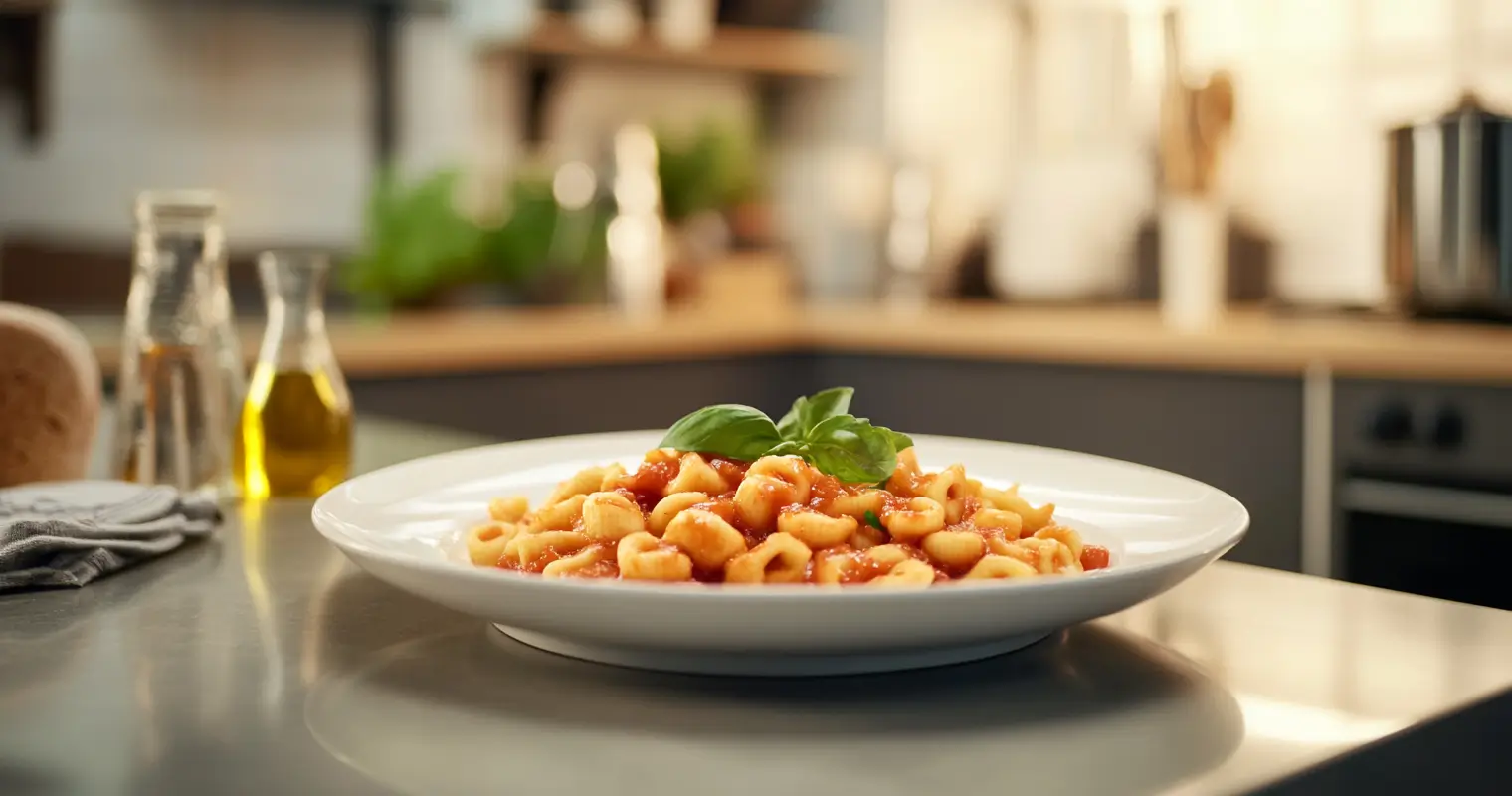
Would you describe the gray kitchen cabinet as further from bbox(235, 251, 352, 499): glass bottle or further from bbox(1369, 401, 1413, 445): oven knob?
bbox(235, 251, 352, 499): glass bottle

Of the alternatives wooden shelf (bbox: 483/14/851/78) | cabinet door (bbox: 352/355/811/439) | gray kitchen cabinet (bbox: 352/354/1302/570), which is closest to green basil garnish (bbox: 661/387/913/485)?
gray kitchen cabinet (bbox: 352/354/1302/570)

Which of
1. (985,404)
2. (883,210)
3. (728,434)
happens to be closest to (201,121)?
(883,210)

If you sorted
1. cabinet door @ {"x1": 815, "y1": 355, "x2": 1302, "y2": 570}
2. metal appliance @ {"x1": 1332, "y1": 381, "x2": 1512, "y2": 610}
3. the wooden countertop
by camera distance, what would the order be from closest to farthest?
metal appliance @ {"x1": 1332, "y1": 381, "x2": 1512, "y2": 610} → the wooden countertop → cabinet door @ {"x1": 815, "y1": 355, "x2": 1302, "y2": 570}

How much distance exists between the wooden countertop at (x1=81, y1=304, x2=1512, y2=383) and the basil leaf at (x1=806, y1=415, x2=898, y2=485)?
1.46 metres

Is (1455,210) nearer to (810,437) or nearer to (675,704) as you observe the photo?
(810,437)

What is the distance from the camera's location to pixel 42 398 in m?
1.01

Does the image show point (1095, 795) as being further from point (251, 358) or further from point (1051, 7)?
point (1051, 7)

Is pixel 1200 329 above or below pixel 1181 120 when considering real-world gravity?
below

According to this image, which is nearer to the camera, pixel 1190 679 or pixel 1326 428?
pixel 1190 679

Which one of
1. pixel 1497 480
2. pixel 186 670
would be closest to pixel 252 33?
pixel 1497 480

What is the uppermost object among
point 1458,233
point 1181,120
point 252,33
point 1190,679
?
point 252,33

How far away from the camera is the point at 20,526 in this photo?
798mm

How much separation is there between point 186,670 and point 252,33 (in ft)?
9.92

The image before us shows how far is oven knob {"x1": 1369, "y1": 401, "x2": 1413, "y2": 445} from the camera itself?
1.96 meters
